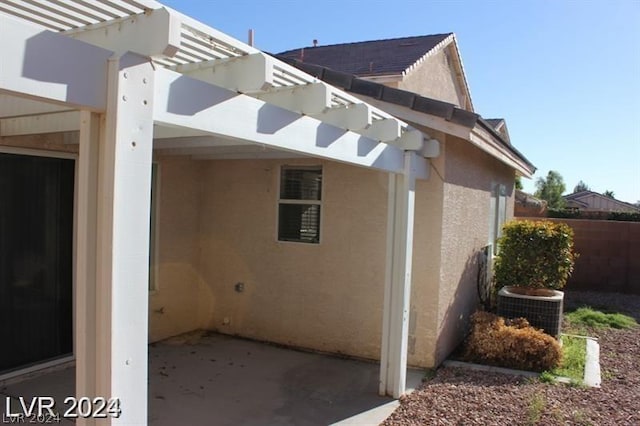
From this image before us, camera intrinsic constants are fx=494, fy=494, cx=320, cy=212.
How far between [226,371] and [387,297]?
243 cm

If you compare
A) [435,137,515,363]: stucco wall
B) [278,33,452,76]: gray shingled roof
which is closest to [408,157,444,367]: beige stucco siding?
[435,137,515,363]: stucco wall

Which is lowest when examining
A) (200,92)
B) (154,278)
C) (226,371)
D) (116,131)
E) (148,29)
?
(226,371)

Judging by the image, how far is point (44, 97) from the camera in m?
2.09

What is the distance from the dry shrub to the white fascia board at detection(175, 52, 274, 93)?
5538 millimetres

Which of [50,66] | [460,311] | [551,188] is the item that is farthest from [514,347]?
[551,188]

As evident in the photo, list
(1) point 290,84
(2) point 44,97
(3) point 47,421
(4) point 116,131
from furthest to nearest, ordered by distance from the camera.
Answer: (3) point 47,421, (1) point 290,84, (4) point 116,131, (2) point 44,97

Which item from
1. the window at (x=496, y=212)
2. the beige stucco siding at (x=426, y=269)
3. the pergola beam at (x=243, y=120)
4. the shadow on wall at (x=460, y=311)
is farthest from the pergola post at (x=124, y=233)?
the window at (x=496, y=212)

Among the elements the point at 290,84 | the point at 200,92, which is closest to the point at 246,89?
the point at 200,92

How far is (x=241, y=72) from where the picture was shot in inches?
124

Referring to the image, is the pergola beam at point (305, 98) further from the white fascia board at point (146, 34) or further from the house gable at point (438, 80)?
the house gable at point (438, 80)

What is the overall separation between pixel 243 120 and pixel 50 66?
50.8 inches

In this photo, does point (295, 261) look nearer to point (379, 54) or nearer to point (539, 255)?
point (539, 255)

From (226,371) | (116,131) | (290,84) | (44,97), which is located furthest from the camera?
(226,371)

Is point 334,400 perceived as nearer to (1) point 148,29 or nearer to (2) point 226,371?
(2) point 226,371
